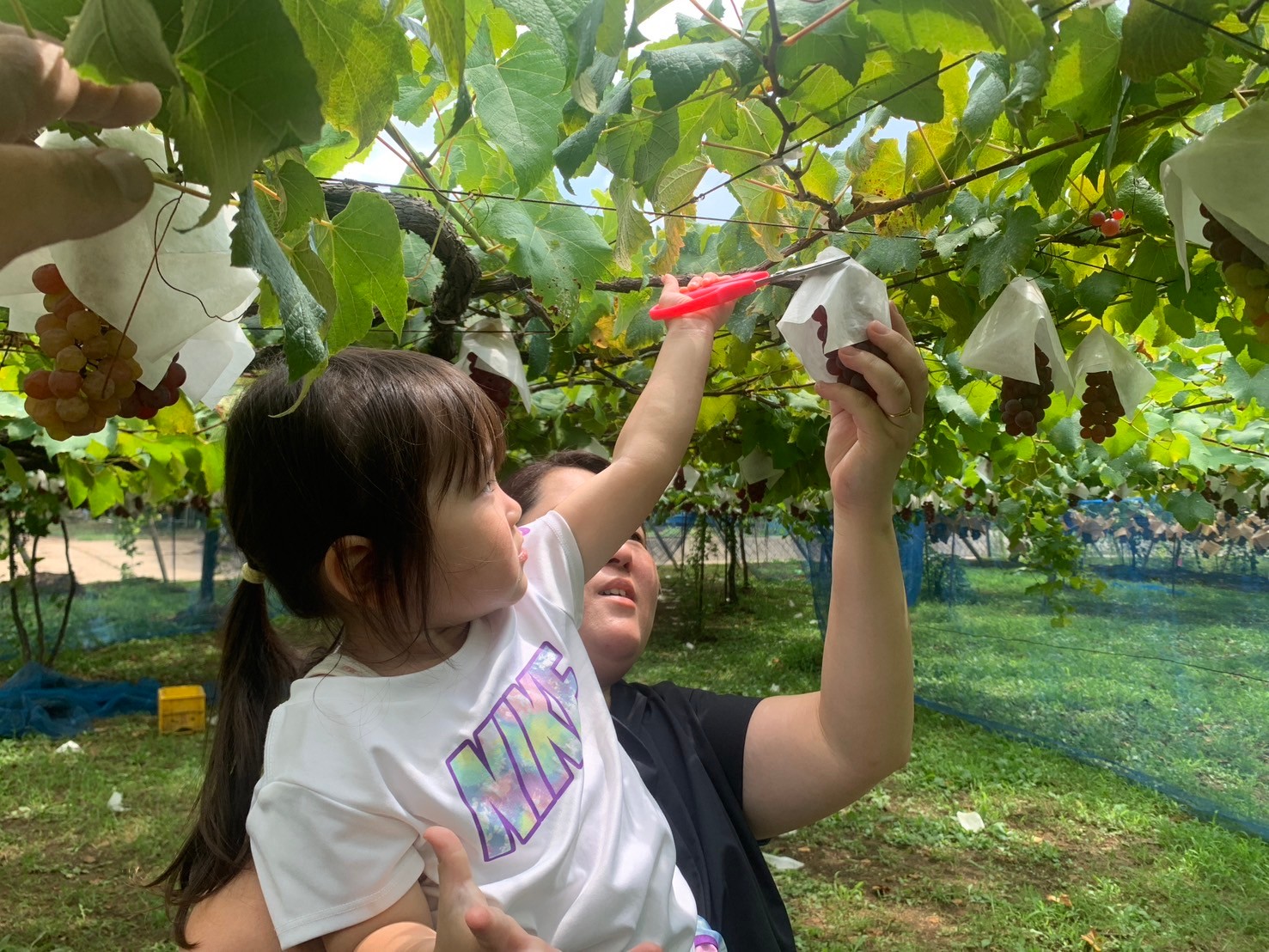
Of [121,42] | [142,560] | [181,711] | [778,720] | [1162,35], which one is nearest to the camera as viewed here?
[121,42]

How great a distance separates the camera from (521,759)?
3.03ft

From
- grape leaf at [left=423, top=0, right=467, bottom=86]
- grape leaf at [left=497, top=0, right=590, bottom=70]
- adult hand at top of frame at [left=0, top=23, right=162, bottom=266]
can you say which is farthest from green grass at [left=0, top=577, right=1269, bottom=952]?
adult hand at top of frame at [left=0, top=23, right=162, bottom=266]

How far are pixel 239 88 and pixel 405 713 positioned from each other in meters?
0.64

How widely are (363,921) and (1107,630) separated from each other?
5823 millimetres

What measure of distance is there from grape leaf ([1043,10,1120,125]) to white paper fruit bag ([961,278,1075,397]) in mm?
297

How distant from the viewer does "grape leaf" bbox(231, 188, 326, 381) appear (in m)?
0.53

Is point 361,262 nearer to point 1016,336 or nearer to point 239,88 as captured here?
point 239,88

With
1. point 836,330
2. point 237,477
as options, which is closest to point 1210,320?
point 836,330

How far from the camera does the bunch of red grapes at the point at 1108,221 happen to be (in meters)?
1.34

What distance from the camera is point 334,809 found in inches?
31.1

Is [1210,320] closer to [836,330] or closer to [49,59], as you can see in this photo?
[836,330]

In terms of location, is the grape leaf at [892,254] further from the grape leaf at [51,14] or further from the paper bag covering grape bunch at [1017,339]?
the grape leaf at [51,14]

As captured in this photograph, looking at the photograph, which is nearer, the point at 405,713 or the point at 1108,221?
the point at 405,713

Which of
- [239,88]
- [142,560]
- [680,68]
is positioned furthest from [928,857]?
[142,560]
